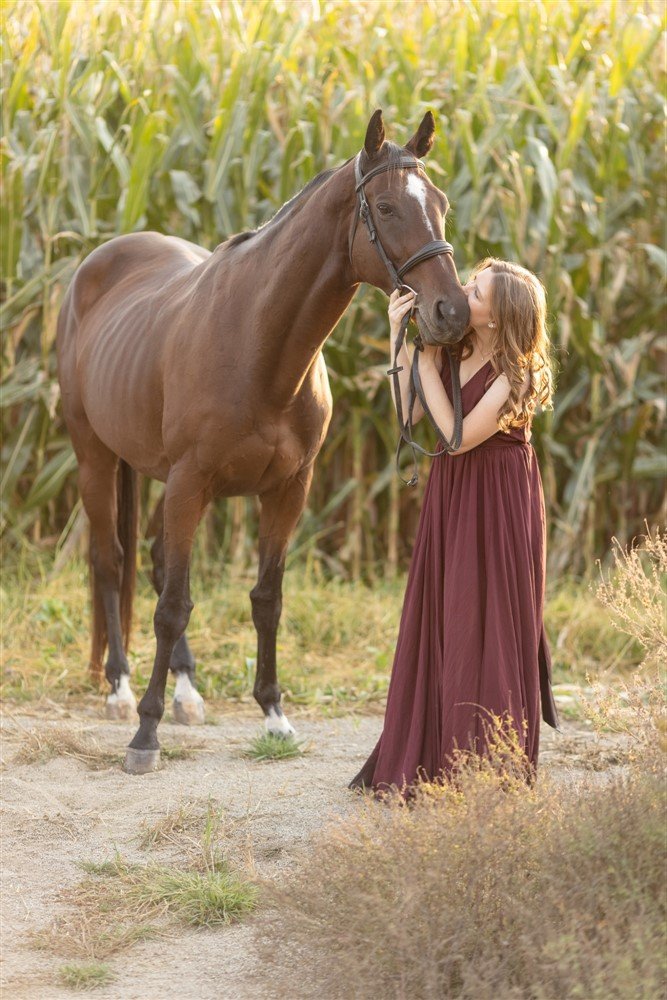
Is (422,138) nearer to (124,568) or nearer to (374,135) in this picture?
(374,135)

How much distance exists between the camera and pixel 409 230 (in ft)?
11.1

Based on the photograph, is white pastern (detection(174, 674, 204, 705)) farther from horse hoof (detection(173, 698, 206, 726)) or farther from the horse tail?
the horse tail

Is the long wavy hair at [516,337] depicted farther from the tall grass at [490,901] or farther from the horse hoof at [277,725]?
the horse hoof at [277,725]

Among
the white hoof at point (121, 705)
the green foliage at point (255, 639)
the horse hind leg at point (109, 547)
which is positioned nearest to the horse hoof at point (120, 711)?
the white hoof at point (121, 705)

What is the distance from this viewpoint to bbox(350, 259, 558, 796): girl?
134 inches

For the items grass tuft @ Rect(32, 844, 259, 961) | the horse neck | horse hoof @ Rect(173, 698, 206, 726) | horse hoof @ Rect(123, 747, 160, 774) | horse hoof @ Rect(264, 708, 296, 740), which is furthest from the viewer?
horse hoof @ Rect(173, 698, 206, 726)

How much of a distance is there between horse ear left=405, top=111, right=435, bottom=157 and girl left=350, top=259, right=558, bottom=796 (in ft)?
1.38

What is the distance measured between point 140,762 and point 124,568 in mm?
1257

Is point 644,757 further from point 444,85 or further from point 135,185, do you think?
point 444,85

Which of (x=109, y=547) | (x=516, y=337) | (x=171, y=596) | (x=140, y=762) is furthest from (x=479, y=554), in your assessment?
(x=109, y=547)

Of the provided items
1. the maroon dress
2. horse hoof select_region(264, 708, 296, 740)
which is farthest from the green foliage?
the maroon dress

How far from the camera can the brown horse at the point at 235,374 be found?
137 inches

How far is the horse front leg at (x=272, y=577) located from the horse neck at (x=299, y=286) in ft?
1.51

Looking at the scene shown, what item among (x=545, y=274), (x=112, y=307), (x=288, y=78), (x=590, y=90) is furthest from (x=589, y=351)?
(x=112, y=307)
